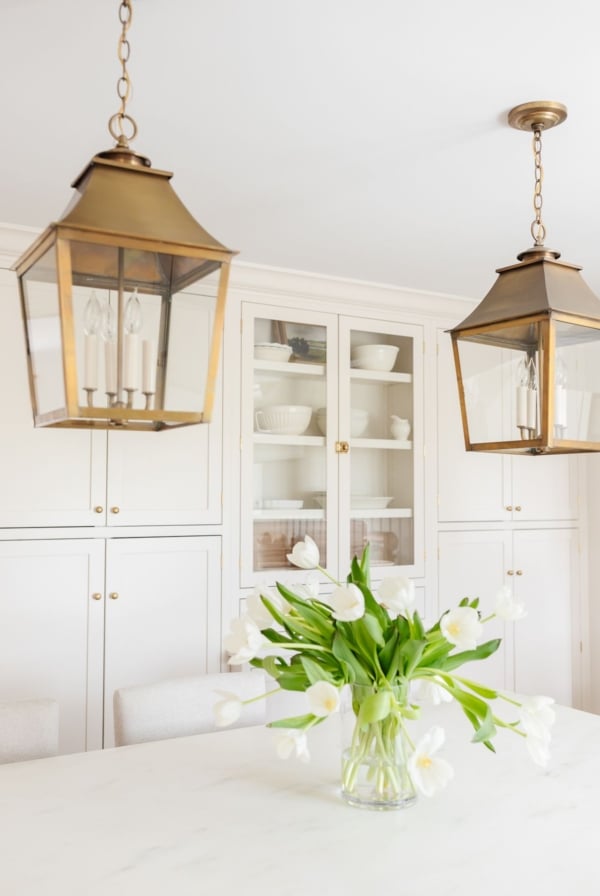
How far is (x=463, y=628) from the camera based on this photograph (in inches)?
56.1

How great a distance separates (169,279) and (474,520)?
2.83 m

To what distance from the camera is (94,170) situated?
123cm

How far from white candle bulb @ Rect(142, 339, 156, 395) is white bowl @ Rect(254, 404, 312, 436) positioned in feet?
7.03

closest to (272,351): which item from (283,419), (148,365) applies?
(283,419)

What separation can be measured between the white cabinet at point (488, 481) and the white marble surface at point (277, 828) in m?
1.94

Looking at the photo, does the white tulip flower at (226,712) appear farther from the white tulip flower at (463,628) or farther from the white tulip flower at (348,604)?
the white tulip flower at (463,628)

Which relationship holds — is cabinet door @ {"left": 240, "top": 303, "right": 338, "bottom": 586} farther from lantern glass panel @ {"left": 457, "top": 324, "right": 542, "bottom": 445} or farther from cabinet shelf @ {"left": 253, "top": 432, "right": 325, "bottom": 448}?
lantern glass panel @ {"left": 457, "top": 324, "right": 542, "bottom": 445}

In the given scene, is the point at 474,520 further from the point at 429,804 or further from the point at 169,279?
the point at 169,279

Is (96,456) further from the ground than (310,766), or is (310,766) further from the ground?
(96,456)

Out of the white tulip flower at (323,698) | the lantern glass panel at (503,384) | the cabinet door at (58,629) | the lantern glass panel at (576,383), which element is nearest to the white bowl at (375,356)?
the cabinet door at (58,629)

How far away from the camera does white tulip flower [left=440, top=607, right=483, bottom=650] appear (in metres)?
1.42

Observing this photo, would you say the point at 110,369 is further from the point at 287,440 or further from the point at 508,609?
the point at 287,440

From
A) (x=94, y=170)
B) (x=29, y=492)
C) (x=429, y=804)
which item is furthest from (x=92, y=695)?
(x=94, y=170)

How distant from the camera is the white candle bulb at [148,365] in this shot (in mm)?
1153
